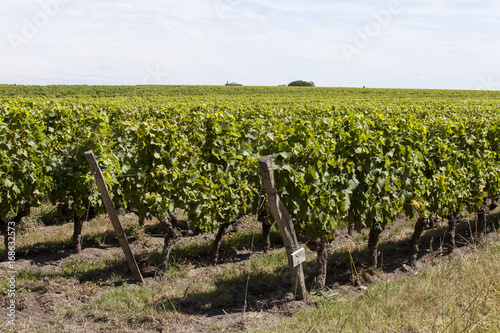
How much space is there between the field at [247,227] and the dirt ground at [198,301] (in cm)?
3

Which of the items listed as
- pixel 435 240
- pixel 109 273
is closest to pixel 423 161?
pixel 435 240

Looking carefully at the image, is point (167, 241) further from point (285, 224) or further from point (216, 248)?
point (285, 224)

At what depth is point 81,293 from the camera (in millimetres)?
5516

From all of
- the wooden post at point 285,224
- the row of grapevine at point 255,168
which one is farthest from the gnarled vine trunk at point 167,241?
the wooden post at point 285,224

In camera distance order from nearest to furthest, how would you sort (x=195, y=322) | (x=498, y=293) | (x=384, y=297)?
1. (x=498, y=293)
2. (x=384, y=297)
3. (x=195, y=322)

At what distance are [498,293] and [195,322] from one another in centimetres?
318

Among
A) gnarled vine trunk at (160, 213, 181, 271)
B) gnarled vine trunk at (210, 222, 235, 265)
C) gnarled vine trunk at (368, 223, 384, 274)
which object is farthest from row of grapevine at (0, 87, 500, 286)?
gnarled vine trunk at (210, 222, 235, 265)

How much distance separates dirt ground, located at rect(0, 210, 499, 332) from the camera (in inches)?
184

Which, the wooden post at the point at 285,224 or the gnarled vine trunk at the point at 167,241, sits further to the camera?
the gnarled vine trunk at the point at 167,241

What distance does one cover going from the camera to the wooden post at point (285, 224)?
4564 mm

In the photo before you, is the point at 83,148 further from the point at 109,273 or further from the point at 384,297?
the point at 384,297

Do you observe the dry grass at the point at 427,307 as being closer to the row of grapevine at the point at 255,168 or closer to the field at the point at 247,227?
the field at the point at 247,227

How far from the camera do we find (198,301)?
17.6 feet

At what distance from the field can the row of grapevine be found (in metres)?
0.03
